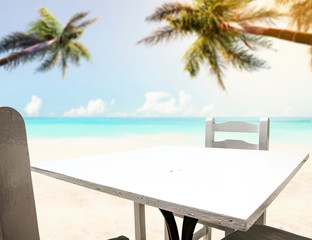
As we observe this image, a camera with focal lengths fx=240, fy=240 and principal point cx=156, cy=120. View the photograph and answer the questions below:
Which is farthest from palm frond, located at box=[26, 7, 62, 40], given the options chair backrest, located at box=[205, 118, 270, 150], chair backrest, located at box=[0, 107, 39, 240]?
chair backrest, located at box=[0, 107, 39, 240]

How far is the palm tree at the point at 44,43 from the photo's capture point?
1386 centimetres

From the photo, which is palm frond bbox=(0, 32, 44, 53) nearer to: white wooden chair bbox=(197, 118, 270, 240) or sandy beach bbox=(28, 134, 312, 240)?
sandy beach bbox=(28, 134, 312, 240)

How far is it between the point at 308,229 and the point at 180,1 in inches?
486

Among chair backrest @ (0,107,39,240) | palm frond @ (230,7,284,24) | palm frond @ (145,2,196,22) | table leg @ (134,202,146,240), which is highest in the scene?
palm frond @ (145,2,196,22)

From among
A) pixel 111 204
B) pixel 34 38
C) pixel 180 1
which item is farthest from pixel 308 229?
pixel 34 38

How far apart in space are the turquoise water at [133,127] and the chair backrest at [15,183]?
1416 cm

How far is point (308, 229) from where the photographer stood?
2211mm

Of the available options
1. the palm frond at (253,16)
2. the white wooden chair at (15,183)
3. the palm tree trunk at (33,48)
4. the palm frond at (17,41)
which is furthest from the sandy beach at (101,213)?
the palm frond at (17,41)

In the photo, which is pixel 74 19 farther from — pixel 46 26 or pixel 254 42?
pixel 254 42

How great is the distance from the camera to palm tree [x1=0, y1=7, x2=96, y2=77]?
13.9 metres

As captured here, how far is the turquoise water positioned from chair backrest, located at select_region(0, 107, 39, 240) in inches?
558

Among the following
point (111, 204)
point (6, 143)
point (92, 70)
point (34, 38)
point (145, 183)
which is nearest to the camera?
point (6, 143)

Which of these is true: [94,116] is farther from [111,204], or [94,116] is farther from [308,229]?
[308,229]

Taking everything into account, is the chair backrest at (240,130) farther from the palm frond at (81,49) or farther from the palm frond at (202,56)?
the palm frond at (81,49)
